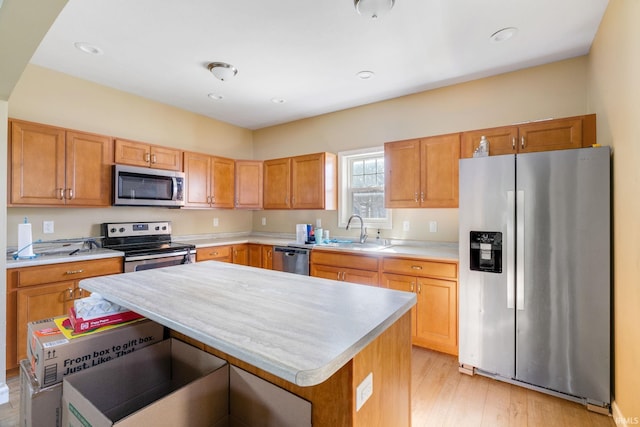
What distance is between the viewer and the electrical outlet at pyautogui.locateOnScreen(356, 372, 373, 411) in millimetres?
904

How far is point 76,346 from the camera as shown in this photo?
1.13 metres

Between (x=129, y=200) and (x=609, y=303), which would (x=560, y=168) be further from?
(x=129, y=200)

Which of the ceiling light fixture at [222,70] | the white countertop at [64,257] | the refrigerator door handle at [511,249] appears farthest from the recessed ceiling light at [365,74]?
the white countertop at [64,257]

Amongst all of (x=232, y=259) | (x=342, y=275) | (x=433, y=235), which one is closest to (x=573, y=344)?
(x=433, y=235)

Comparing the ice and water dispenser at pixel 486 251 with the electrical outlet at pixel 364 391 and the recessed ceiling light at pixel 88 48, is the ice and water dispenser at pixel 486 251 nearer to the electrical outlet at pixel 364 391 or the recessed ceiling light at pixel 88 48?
the electrical outlet at pixel 364 391

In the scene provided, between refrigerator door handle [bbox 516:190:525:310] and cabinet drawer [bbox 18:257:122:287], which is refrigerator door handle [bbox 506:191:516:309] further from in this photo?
cabinet drawer [bbox 18:257:122:287]

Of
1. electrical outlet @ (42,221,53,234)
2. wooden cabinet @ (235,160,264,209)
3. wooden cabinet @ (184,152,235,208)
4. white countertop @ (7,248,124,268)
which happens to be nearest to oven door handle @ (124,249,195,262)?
white countertop @ (7,248,124,268)

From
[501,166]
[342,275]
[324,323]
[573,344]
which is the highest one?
[501,166]

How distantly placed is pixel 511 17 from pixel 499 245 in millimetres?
1662

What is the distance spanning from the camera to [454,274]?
8.50 feet

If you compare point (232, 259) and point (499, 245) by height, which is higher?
point (499, 245)

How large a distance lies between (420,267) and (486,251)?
618mm

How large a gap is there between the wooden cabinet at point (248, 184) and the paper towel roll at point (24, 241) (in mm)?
2246

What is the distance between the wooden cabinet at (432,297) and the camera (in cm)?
261
